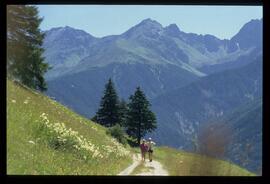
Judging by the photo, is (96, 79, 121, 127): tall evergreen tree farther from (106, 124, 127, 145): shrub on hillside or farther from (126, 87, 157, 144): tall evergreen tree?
(126, 87, 157, 144): tall evergreen tree

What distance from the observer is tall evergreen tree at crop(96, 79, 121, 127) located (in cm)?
1055

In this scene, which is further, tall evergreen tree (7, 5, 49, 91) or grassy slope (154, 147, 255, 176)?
tall evergreen tree (7, 5, 49, 91)

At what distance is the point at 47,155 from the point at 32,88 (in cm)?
296

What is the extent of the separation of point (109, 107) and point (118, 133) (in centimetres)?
133

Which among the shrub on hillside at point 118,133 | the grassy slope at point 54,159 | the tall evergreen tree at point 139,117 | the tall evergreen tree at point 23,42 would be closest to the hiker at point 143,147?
the tall evergreen tree at point 139,117

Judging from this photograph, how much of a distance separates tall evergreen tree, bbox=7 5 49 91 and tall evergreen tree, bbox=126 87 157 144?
164 centimetres

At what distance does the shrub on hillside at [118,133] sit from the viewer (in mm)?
11164

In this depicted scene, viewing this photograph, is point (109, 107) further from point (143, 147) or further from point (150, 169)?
point (150, 169)

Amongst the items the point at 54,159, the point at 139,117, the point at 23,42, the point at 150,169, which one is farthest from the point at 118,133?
the point at 23,42

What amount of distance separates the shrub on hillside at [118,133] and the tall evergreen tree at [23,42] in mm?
1912

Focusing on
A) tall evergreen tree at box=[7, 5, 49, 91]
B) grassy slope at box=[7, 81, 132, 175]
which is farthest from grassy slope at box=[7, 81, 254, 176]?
tall evergreen tree at box=[7, 5, 49, 91]

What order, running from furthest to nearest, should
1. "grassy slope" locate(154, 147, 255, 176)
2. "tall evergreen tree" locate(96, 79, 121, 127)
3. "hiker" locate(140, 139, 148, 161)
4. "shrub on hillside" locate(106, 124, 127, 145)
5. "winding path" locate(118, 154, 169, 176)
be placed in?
"shrub on hillside" locate(106, 124, 127, 145) < "tall evergreen tree" locate(96, 79, 121, 127) < "hiker" locate(140, 139, 148, 161) < "winding path" locate(118, 154, 169, 176) < "grassy slope" locate(154, 147, 255, 176)

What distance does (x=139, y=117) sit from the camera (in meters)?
11.1
